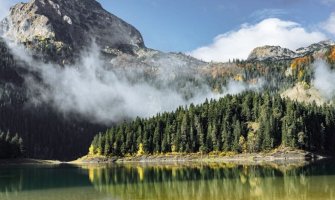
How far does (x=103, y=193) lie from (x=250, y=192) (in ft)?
72.5

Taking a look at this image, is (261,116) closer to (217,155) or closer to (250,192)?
(217,155)

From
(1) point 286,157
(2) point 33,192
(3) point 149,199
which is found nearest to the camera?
(3) point 149,199

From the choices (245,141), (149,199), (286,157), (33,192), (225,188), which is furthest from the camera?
(245,141)

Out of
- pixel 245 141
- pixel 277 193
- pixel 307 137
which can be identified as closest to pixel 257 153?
pixel 245 141

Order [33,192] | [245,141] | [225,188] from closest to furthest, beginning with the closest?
1. [225,188]
2. [33,192]
3. [245,141]

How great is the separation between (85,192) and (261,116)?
462 feet

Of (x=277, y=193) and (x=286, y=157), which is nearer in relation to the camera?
(x=277, y=193)

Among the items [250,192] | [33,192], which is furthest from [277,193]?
[33,192]

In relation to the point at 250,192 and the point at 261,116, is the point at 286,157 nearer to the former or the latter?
the point at 261,116

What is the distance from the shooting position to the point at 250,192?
56.9 metres

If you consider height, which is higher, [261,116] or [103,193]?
[261,116]

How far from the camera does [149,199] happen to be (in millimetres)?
54250

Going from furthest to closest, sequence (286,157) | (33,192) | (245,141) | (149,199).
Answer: (245,141) < (286,157) < (33,192) < (149,199)

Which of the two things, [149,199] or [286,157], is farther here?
[286,157]
